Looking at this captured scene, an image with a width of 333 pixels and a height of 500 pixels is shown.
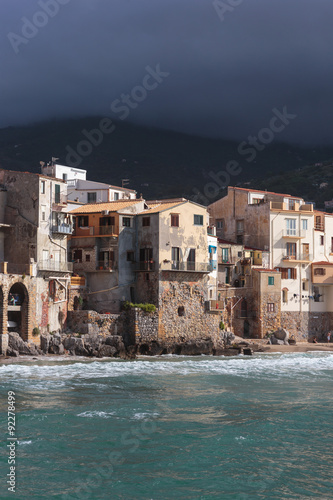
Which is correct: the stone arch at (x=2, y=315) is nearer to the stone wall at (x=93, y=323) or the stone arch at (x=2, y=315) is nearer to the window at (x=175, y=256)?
the stone wall at (x=93, y=323)

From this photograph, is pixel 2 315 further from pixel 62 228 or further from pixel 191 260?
pixel 191 260

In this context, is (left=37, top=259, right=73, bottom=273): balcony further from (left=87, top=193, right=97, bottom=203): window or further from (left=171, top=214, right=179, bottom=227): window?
(left=87, top=193, right=97, bottom=203): window

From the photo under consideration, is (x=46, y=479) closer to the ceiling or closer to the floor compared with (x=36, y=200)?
closer to the floor

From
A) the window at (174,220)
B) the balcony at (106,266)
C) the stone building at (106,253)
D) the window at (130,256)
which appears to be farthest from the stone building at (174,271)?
the balcony at (106,266)

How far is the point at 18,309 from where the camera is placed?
6194cm

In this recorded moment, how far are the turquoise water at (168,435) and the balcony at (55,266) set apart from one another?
14273 millimetres

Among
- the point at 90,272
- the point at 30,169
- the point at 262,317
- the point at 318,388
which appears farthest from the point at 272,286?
the point at 30,169

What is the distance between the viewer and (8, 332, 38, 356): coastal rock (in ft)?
196

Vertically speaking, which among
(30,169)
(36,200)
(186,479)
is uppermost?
(30,169)

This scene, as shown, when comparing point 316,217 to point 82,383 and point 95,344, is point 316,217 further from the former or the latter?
point 82,383

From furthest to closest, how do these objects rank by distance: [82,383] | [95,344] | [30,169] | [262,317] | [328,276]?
1. [30,169]
2. [328,276]
3. [262,317]
4. [95,344]
5. [82,383]

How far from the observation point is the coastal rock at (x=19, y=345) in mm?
59875

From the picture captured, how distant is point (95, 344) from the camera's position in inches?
2539

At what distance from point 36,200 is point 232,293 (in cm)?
2682
